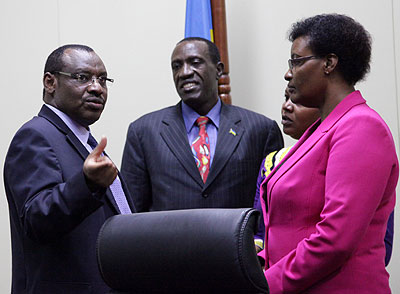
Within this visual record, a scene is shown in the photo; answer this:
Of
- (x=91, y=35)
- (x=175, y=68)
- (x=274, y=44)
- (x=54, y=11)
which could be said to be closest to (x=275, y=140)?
(x=175, y=68)

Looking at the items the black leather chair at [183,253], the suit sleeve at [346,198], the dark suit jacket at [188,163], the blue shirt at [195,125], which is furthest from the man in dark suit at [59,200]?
the blue shirt at [195,125]

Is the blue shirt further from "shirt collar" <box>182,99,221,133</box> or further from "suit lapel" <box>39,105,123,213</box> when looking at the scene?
"suit lapel" <box>39,105,123,213</box>

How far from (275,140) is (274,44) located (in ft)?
4.28

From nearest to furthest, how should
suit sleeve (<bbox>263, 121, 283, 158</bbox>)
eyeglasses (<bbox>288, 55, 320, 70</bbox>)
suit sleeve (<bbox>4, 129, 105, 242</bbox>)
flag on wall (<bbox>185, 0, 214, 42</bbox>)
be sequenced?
suit sleeve (<bbox>4, 129, 105, 242</bbox>), eyeglasses (<bbox>288, 55, 320, 70</bbox>), suit sleeve (<bbox>263, 121, 283, 158</bbox>), flag on wall (<bbox>185, 0, 214, 42</bbox>)

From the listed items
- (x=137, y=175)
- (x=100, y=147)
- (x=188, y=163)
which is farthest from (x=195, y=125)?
(x=100, y=147)

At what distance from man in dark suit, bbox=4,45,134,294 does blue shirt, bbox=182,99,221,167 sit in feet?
3.57

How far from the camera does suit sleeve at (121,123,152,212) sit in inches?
133

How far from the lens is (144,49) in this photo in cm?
489

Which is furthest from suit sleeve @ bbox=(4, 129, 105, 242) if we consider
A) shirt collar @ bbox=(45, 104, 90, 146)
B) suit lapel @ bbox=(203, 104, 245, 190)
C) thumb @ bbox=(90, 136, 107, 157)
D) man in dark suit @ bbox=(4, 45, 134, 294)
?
suit lapel @ bbox=(203, 104, 245, 190)

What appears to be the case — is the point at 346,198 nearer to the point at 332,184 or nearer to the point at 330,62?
the point at 332,184

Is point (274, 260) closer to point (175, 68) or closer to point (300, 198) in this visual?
point (300, 198)

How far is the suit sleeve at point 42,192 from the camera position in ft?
6.07

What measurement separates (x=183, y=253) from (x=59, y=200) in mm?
759

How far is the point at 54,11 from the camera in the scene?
5070 mm
